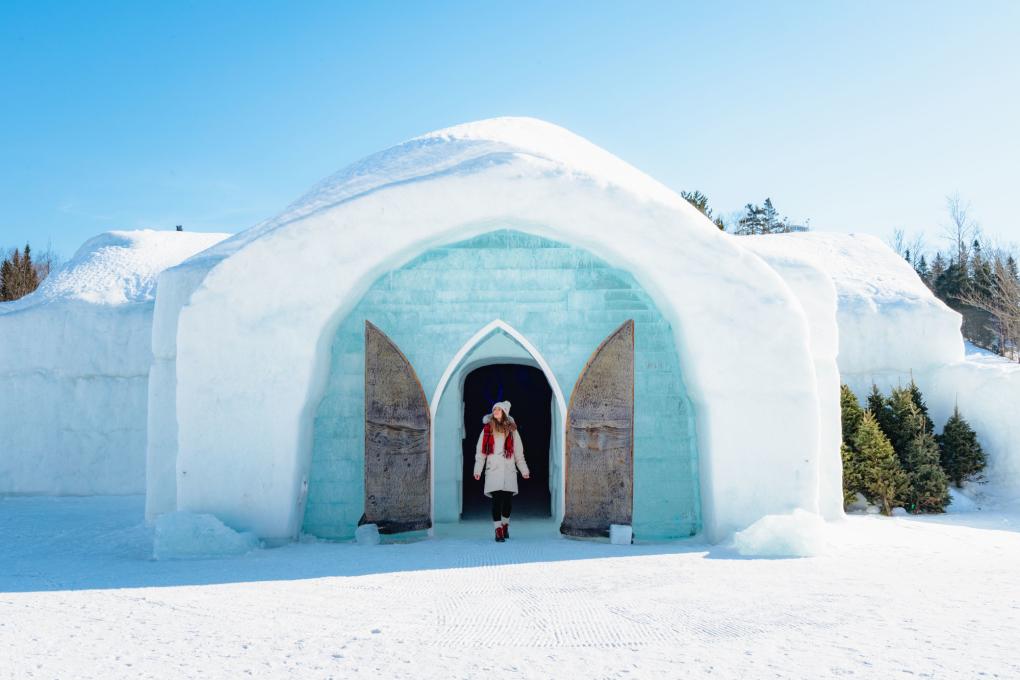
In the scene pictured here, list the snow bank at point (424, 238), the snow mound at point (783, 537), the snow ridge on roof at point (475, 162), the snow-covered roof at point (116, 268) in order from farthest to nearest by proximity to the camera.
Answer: the snow-covered roof at point (116, 268)
the snow ridge on roof at point (475, 162)
the snow bank at point (424, 238)
the snow mound at point (783, 537)

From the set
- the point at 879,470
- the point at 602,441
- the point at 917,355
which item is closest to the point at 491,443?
the point at 602,441

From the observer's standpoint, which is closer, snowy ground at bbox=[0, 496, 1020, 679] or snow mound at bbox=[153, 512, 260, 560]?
snowy ground at bbox=[0, 496, 1020, 679]

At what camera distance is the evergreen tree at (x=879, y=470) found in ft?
28.1

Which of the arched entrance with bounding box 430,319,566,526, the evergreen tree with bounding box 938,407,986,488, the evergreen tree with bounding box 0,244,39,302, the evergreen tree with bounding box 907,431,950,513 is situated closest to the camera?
the arched entrance with bounding box 430,319,566,526

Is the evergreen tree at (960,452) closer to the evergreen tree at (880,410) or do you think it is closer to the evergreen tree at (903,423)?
the evergreen tree at (903,423)

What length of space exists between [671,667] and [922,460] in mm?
6845

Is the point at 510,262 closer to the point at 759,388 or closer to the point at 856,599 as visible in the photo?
the point at 759,388

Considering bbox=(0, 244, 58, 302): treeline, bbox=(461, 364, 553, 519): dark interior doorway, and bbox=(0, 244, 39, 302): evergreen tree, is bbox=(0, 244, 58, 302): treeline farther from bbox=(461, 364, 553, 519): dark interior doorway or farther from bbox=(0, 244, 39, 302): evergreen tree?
bbox=(461, 364, 553, 519): dark interior doorway

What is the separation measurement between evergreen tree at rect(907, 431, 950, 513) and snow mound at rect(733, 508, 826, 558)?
3.33m

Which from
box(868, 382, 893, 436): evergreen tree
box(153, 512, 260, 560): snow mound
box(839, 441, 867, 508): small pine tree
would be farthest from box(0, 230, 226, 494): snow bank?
box(868, 382, 893, 436): evergreen tree

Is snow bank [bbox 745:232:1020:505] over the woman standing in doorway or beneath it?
over

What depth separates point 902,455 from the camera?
895cm

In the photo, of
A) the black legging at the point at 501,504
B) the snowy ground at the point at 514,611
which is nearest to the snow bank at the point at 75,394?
the snowy ground at the point at 514,611

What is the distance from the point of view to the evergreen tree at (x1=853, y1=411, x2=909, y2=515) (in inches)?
337
